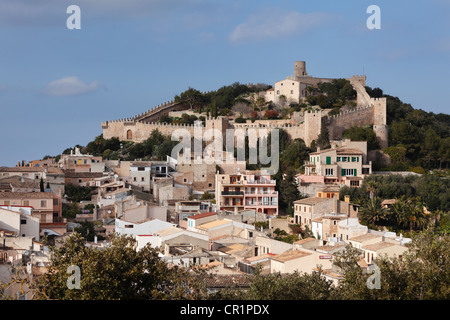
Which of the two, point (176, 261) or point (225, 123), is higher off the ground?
point (225, 123)

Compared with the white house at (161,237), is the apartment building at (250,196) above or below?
above

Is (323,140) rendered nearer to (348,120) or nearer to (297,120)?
(348,120)

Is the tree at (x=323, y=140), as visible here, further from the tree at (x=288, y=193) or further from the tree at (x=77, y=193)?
the tree at (x=77, y=193)

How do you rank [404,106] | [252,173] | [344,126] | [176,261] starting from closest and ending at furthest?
[176,261], [252,173], [344,126], [404,106]

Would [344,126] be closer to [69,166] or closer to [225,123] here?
[225,123]

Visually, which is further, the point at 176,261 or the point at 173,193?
the point at 173,193

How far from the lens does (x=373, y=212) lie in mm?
34594

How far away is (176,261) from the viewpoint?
23234 mm

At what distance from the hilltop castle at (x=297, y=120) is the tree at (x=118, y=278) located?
3302 centimetres

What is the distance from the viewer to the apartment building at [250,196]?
38250 mm
